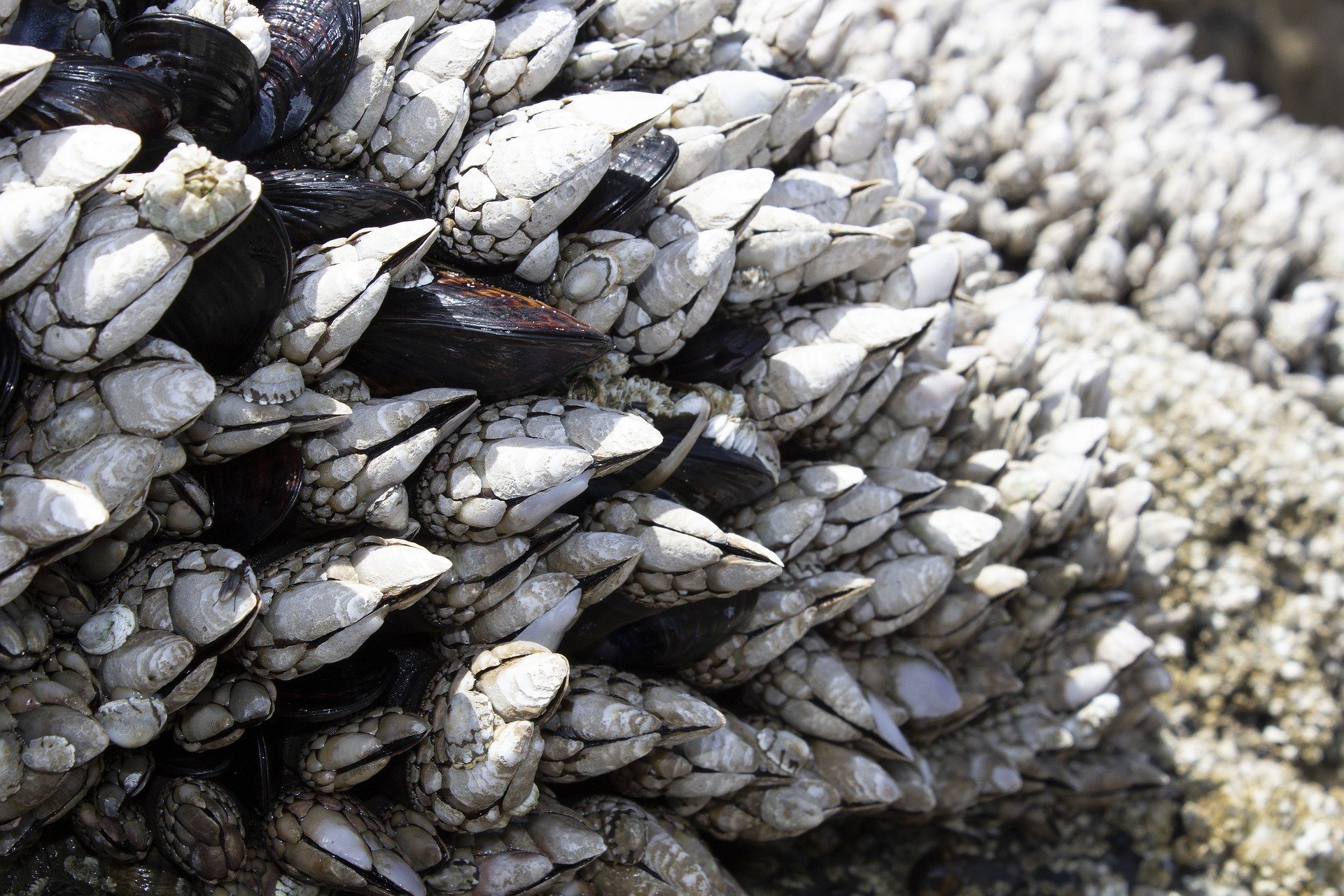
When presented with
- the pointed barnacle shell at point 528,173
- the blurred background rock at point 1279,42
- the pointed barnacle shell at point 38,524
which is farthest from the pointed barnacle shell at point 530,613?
the blurred background rock at point 1279,42

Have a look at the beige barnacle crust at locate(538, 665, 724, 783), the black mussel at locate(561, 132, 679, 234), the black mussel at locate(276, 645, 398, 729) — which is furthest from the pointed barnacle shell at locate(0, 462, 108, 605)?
the black mussel at locate(561, 132, 679, 234)

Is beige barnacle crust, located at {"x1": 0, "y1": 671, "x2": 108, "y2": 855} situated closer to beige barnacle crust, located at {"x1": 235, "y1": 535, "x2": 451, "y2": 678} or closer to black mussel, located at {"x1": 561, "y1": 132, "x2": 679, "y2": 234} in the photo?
beige barnacle crust, located at {"x1": 235, "y1": 535, "x2": 451, "y2": 678}

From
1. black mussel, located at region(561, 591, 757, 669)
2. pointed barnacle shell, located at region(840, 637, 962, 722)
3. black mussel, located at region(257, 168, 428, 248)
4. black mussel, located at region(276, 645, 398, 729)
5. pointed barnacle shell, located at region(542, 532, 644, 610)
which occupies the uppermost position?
black mussel, located at region(257, 168, 428, 248)

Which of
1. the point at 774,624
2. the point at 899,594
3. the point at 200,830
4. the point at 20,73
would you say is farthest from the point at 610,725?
the point at 20,73

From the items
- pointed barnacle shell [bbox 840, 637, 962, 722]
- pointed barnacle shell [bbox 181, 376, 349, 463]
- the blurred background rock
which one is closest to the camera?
pointed barnacle shell [bbox 181, 376, 349, 463]

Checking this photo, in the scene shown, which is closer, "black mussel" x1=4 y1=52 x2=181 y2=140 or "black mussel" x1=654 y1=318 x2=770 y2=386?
"black mussel" x1=4 y1=52 x2=181 y2=140

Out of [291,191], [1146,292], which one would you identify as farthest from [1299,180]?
[291,191]
